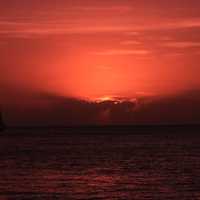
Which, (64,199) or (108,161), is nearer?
(64,199)

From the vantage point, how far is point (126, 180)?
57000 millimetres

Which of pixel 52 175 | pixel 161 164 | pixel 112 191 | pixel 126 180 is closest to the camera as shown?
pixel 112 191

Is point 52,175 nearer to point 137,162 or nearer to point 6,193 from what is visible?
point 6,193

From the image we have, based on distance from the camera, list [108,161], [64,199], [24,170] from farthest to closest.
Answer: [108,161], [24,170], [64,199]

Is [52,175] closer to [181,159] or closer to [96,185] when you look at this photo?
[96,185]

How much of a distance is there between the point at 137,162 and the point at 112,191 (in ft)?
103

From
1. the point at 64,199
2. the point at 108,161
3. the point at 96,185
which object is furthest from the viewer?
the point at 108,161

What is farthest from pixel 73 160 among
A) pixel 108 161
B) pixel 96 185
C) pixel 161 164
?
pixel 96 185

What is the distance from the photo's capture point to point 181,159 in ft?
278

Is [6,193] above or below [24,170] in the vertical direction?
below

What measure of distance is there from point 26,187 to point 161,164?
92.6ft

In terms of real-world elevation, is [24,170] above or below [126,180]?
above

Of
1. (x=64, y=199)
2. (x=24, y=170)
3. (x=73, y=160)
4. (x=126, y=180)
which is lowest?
(x=64, y=199)

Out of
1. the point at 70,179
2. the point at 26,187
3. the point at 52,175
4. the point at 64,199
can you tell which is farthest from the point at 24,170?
the point at 64,199
